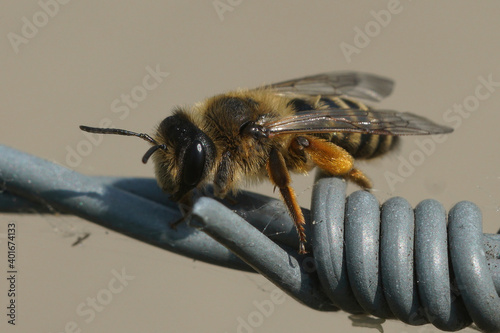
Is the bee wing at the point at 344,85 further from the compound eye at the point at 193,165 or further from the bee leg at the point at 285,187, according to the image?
the compound eye at the point at 193,165

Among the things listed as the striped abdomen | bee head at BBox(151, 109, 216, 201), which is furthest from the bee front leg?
bee head at BBox(151, 109, 216, 201)

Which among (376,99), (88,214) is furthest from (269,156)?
(376,99)

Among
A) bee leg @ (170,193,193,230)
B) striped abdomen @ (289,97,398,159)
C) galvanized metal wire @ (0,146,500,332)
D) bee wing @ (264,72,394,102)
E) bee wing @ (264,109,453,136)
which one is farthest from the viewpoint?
bee wing @ (264,72,394,102)

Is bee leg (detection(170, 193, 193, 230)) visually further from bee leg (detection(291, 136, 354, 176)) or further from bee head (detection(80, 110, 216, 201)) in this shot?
bee leg (detection(291, 136, 354, 176))

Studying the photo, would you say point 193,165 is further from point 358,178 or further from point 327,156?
point 358,178

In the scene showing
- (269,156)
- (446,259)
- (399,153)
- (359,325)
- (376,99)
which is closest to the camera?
(446,259)

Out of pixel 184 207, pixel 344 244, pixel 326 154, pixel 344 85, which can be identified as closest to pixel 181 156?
pixel 184 207

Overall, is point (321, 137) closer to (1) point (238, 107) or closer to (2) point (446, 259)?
(1) point (238, 107)
